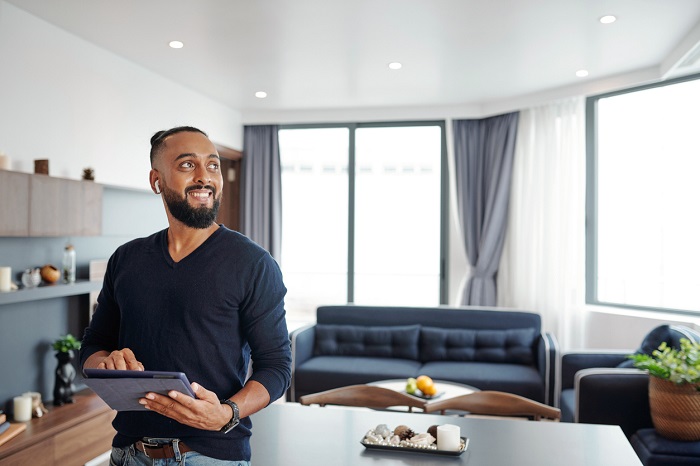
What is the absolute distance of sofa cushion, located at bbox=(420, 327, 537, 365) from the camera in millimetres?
5230

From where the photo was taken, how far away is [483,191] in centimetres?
643

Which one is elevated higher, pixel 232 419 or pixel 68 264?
pixel 68 264

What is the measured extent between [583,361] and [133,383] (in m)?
3.79

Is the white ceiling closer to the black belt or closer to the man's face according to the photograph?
the man's face

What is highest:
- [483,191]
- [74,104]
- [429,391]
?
[74,104]

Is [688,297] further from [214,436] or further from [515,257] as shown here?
[214,436]

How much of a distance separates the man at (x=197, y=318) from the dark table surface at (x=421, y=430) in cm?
36

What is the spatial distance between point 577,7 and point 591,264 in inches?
106

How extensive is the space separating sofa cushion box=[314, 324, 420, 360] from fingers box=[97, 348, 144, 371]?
417 centimetres

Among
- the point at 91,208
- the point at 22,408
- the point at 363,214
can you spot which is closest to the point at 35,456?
the point at 22,408

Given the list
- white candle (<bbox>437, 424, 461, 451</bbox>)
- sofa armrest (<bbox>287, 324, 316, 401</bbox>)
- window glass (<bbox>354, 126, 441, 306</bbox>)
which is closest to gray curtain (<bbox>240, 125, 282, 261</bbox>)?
window glass (<bbox>354, 126, 441, 306</bbox>)

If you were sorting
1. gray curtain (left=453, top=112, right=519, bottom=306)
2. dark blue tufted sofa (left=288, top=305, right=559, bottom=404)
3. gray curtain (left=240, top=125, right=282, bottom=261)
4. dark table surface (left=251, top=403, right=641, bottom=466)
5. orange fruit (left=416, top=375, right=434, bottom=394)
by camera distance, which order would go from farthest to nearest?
gray curtain (left=240, top=125, right=282, bottom=261)
gray curtain (left=453, top=112, right=519, bottom=306)
dark blue tufted sofa (left=288, top=305, right=559, bottom=404)
orange fruit (left=416, top=375, right=434, bottom=394)
dark table surface (left=251, top=403, right=641, bottom=466)

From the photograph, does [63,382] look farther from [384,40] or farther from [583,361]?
[583,361]

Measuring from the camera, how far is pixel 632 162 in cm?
549
